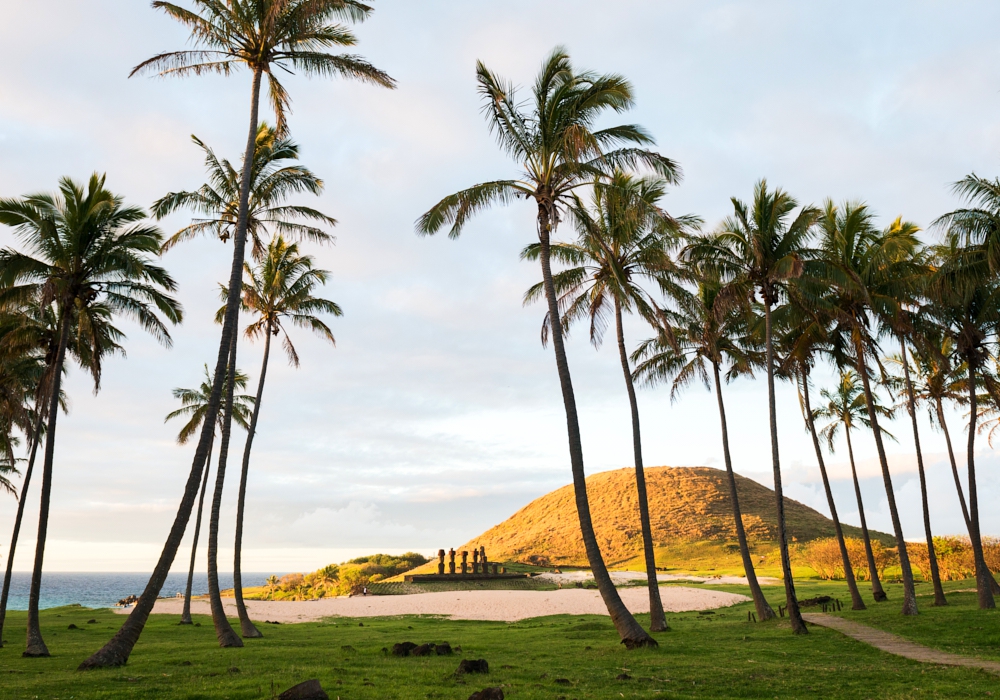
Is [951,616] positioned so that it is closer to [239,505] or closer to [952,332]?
[952,332]

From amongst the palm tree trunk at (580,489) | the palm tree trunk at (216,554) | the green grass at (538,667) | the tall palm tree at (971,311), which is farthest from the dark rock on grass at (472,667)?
the tall palm tree at (971,311)

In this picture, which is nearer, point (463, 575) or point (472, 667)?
point (472, 667)

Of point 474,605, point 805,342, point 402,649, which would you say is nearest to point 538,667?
point 402,649

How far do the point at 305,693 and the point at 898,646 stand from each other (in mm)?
15264

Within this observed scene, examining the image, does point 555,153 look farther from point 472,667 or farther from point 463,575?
point 463,575

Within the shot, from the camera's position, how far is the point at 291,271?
88.6ft

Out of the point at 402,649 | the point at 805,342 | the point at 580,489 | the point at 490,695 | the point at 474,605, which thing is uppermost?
the point at 805,342

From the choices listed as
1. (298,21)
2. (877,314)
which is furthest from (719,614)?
(298,21)

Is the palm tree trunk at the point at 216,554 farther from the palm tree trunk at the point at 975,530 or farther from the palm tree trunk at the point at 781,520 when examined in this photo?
the palm tree trunk at the point at 975,530

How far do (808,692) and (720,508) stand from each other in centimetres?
8899

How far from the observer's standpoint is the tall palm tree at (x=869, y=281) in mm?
23938

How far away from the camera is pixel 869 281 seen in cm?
2517

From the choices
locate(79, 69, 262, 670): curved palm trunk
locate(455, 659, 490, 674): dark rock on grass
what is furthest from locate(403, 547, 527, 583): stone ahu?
locate(455, 659, 490, 674): dark rock on grass

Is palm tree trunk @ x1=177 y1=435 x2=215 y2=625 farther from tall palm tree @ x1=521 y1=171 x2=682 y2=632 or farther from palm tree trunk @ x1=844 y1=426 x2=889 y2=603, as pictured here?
palm tree trunk @ x1=844 y1=426 x2=889 y2=603
